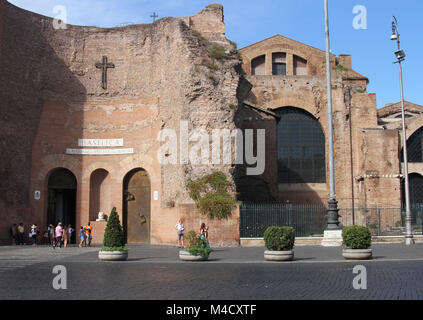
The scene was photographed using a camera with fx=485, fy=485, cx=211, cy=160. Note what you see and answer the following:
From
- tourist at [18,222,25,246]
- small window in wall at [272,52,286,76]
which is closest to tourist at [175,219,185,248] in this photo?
tourist at [18,222,25,246]

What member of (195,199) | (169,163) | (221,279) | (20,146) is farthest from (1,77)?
(221,279)

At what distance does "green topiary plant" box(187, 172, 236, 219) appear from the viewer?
821 inches

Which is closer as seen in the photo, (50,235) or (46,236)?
(50,235)

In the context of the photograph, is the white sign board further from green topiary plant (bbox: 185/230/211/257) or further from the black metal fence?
green topiary plant (bbox: 185/230/211/257)

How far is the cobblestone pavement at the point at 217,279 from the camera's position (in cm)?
818

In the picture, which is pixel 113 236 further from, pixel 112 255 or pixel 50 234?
pixel 50 234

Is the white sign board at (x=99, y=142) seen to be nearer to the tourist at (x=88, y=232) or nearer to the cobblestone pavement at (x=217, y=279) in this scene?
the tourist at (x=88, y=232)

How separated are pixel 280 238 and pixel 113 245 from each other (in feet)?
17.1

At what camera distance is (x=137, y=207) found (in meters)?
24.7

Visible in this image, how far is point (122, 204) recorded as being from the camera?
80.2 feet

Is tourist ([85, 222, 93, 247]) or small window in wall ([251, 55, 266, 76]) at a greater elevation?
small window in wall ([251, 55, 266, 76])

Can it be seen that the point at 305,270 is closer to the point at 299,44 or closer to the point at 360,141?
the point at 360,141

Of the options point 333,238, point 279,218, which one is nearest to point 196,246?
point 333,238

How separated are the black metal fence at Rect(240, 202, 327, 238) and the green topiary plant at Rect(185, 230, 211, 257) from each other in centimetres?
659
